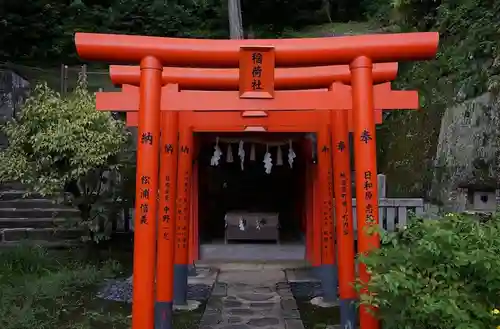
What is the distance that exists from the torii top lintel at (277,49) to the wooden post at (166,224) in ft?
6.67

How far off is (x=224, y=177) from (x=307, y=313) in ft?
22.8

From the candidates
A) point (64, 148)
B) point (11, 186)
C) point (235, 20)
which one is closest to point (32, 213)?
point (11, 186)

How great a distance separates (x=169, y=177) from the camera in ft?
24.3

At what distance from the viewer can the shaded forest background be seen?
1184cm

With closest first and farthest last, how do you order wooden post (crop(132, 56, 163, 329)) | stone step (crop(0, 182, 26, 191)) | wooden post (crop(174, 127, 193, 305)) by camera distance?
1. wooden post (crop(132, 56, 163, 329))
2. wooden post (crop(174, 127, 193, 305))
3. stone step (crop(0, 182, 26, 191))

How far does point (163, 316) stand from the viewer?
22.5 ft

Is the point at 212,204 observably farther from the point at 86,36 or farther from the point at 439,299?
the point at 439,299

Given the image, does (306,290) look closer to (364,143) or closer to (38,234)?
(364,143)

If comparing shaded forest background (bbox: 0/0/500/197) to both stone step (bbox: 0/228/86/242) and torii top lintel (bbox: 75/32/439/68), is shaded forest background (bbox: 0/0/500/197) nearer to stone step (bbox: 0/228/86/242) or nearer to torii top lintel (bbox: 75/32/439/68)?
torii top lintel (bbox: 75/32/439/68)

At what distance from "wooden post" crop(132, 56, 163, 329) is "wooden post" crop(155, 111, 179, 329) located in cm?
145

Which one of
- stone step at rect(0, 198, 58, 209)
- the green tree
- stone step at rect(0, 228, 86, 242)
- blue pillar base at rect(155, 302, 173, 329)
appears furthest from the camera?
stone step at rect(0, 198, 58, 209)

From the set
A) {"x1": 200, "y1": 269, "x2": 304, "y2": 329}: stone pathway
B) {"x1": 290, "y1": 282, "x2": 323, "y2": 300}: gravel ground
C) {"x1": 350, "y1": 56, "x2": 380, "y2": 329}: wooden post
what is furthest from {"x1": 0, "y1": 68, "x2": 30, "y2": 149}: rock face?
{"x1": 350, "y1": 56, "x2": 380, "y2": 329}: wooden post

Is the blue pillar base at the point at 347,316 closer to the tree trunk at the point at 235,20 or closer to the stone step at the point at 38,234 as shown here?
the stone step at the point at 38,234

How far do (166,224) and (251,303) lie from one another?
2345mm
